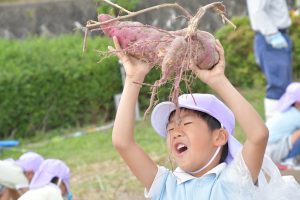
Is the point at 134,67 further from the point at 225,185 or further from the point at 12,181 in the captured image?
the point at 12,181

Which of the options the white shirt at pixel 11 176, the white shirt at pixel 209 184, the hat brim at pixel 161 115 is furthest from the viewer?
the white shirt at pixel 11 176

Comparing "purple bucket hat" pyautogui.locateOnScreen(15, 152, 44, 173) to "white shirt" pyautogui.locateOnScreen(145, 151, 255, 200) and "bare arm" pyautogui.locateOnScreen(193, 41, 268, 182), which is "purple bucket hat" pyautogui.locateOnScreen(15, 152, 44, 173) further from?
"bare arm" pyautogui.locateOnScreen(193, 41, 268, 182)

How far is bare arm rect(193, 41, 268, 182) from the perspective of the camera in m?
2.81

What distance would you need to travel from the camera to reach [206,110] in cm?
304

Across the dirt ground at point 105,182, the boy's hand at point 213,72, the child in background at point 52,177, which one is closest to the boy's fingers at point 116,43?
the boy's hand at point 213,72

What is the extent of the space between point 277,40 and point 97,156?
203 cm

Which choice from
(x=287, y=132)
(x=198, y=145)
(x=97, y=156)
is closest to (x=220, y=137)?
(x=198, y=145)

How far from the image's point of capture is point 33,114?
29.2 feet

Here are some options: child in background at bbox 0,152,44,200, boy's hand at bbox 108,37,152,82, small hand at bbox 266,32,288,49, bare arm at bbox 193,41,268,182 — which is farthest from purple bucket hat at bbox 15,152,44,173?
small hand at bbox 266,32,288,49

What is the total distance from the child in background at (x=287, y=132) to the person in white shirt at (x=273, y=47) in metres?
1.25

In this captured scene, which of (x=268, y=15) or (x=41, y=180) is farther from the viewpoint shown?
(x=268, y=15)

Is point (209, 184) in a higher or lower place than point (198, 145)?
lower

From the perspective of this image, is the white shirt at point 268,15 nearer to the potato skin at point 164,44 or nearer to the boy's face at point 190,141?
the boy's face at point 190,141

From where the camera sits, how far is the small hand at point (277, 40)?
739 cm
